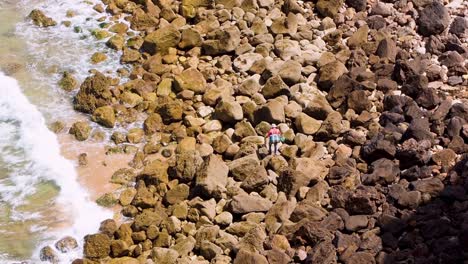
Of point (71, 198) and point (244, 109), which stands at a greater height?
point (244, 109)

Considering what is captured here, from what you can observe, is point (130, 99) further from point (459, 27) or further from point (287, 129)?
point (459, 27)

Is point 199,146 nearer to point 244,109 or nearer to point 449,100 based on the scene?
point 244,109

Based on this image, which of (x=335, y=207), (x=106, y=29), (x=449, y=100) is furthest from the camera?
(x=106, y=29)

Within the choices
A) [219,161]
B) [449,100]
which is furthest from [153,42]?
[449,100]

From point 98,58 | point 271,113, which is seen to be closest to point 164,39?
point 98,58

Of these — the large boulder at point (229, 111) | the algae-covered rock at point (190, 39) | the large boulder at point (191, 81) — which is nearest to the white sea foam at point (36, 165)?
the large boulder at point (191, 81)

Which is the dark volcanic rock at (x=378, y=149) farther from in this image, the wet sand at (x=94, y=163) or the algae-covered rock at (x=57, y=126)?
the algae-covered rock at (x=57, y=126)
